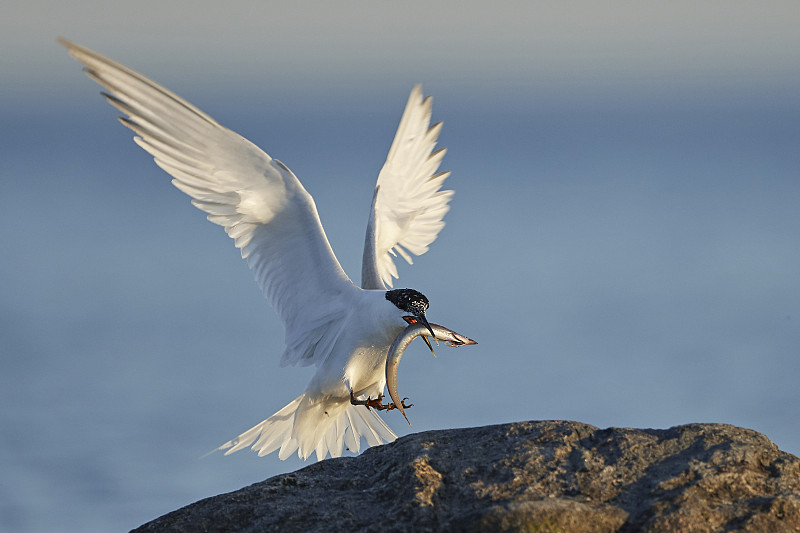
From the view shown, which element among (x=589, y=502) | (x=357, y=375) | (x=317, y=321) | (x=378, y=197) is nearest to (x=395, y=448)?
(x=589, y=502)

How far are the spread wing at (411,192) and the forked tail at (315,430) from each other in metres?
1.34

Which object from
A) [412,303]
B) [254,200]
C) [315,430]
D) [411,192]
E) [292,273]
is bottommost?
[315,430]

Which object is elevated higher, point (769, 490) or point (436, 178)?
point (436, 178)

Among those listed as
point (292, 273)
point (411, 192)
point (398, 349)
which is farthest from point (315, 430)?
point (411, 192)

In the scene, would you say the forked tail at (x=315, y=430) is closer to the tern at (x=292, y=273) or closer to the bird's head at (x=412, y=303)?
the tern at (x=292, y=273)

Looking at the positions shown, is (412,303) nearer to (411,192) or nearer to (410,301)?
(410,301)

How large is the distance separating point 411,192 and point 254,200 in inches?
95.7

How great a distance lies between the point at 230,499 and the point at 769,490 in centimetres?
245

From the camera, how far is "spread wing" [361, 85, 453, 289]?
789cm

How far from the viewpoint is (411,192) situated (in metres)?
8.40

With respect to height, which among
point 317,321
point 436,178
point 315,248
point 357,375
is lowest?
point 357,375

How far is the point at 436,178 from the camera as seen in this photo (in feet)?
28.6

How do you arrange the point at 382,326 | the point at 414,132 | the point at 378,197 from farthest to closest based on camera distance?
the point at 414,132
the point at 378,197
the point at 382,326

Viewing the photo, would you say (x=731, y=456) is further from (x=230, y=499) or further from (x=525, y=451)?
(x=230, y=499)
